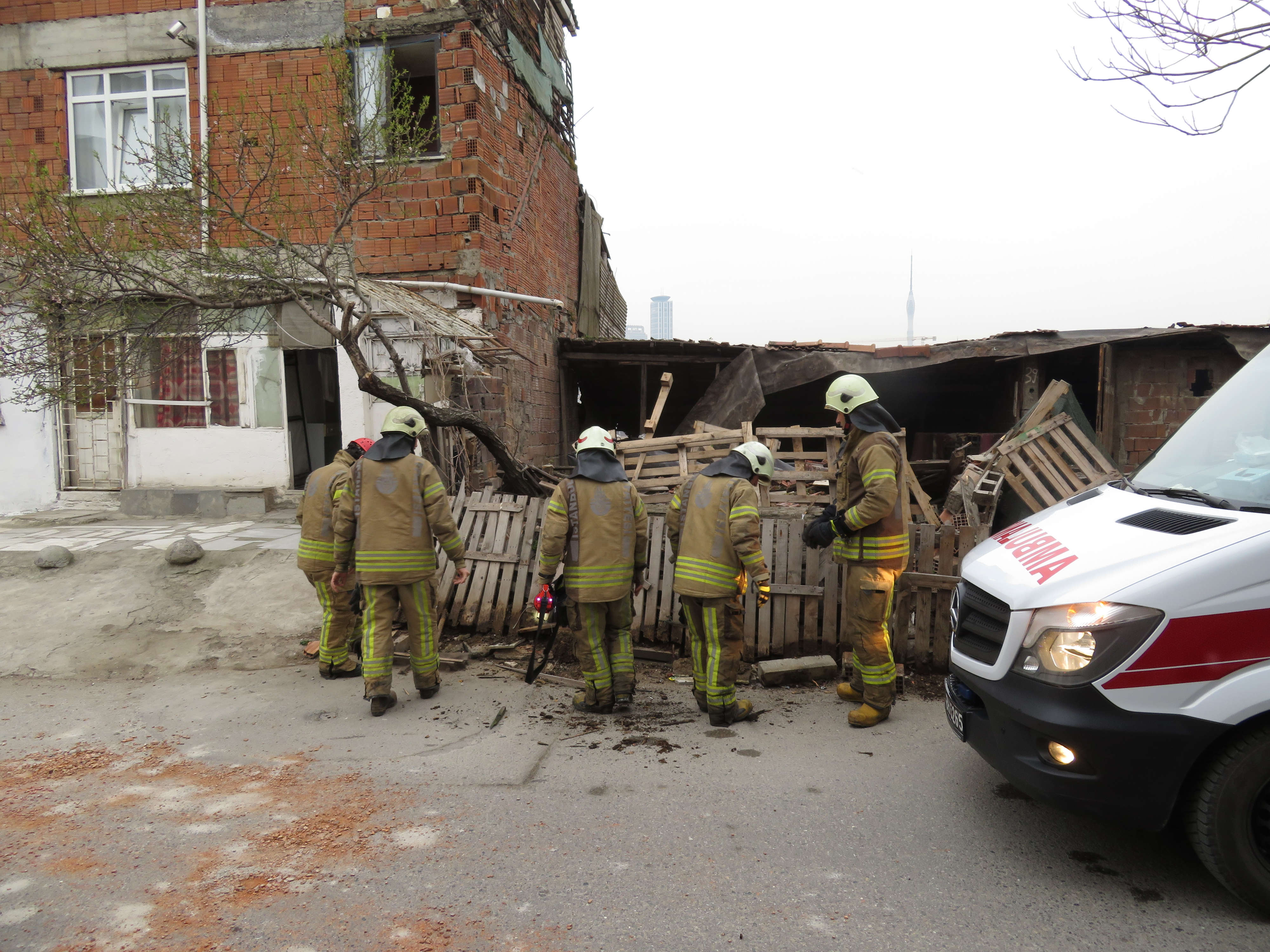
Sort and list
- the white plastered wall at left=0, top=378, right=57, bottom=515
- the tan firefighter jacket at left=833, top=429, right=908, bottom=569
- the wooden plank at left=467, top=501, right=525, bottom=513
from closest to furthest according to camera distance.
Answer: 1. the tan firefighter jacket at left=833, top=429, right=908, bottom=569
2. the wooden plank at left=467, top=501, right=525, bottom=513
3. the white plastered wall at left=0, top=378, right=57, bottom=515

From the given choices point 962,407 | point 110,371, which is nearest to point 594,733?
point 110,371

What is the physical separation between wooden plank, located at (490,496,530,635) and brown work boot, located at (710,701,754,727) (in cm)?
240

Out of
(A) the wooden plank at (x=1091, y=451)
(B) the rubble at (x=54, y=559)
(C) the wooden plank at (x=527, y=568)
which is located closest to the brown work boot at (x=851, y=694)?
(C) the wooden plank at (x=527, y=568)

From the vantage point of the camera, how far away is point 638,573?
15.7 ft

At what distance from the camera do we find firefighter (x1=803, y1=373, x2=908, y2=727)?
4273 mm

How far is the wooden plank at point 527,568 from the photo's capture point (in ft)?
20.2

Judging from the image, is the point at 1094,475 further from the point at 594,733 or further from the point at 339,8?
the point at 339,8

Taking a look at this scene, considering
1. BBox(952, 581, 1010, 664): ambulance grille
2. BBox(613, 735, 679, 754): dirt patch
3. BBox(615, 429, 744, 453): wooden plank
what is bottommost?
BBox(613, 735, 679, 754): dirt patch

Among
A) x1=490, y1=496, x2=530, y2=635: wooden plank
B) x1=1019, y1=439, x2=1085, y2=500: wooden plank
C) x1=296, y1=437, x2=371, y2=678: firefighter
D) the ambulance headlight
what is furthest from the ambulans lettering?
x1=1019, y1=439, x2=1085, y2=500: wooden plank

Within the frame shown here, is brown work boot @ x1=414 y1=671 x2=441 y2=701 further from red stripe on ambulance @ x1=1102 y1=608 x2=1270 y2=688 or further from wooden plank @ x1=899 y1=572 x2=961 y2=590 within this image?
red stripe on ambulance @ x1=1102 y1=608 x2=1270 y2=688

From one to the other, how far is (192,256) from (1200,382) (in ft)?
40.1

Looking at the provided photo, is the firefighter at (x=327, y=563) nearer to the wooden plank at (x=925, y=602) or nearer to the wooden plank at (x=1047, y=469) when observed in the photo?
the wooden plank at (x=925, y=602)

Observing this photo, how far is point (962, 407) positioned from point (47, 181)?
1396 cm

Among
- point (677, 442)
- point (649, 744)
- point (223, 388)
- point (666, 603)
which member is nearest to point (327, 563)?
point (666, 603)
